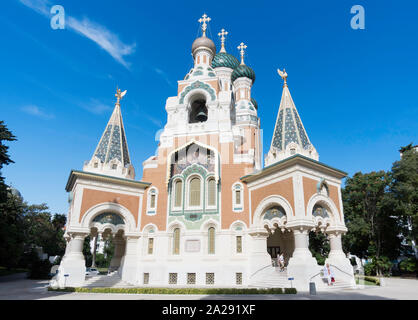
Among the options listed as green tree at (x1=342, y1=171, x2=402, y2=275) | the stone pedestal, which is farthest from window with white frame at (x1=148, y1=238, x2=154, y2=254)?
green tree at (x1=342, y1=171, x2=402, y2=275)

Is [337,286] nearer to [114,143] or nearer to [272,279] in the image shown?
[272,279]

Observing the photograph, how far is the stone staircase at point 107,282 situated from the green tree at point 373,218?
20.3m

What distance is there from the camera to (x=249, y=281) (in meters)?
17.8

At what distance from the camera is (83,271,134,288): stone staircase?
17812 mm

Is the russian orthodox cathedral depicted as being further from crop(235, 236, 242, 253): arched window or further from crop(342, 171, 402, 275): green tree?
crop(342, 171, 402, 275): green tree

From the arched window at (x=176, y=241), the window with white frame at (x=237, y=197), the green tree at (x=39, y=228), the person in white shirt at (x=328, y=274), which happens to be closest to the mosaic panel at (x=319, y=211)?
the person in white shirt at (x=328, y=274)

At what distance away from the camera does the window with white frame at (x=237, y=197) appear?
1962cm

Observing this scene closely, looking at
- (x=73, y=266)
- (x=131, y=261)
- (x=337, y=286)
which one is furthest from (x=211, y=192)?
(x=73, y=266)

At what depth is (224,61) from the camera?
33188 millimetres

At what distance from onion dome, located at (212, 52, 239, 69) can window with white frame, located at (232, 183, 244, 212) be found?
1796 cm

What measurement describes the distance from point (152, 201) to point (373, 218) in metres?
21.1

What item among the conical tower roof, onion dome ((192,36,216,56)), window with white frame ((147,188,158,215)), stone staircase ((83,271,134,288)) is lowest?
stone staircase ((83,271,134,288))

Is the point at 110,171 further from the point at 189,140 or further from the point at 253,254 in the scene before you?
the point at 253,254
